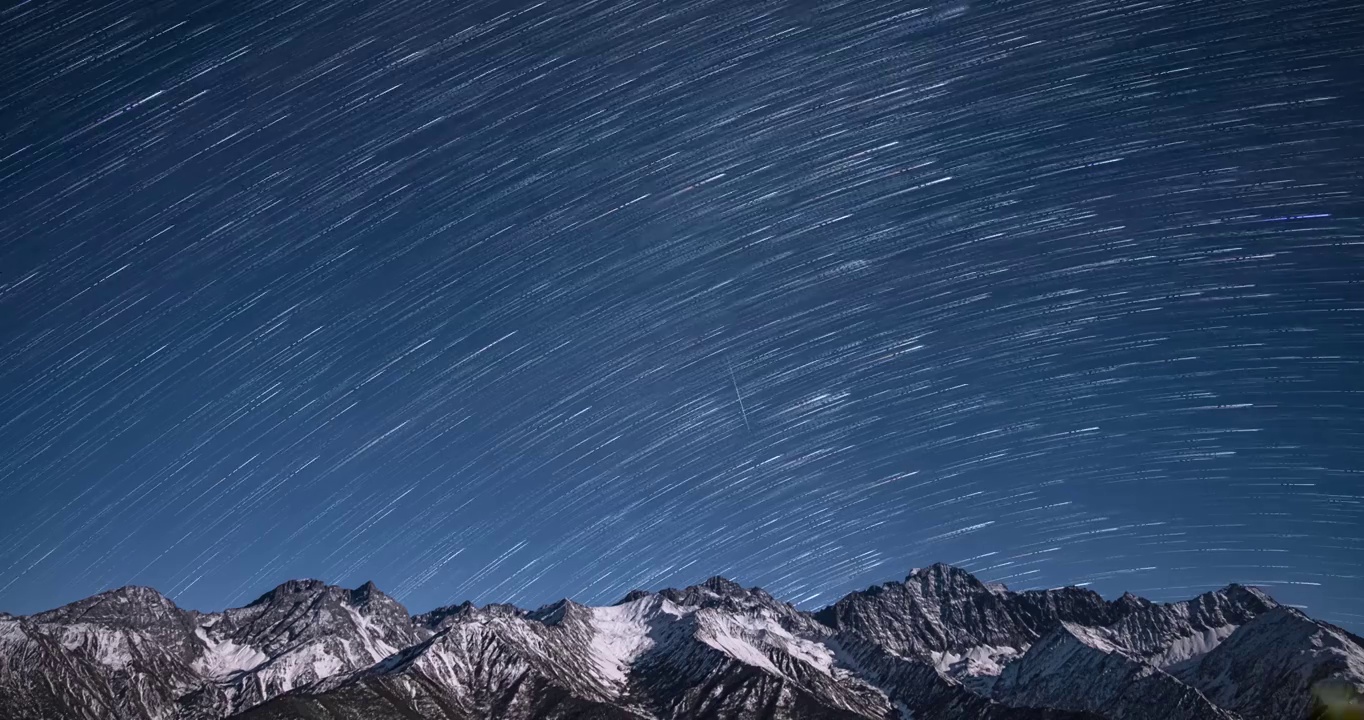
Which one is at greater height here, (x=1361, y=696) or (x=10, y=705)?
→ (x=10, y=705)

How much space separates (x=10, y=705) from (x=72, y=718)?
47.3 feet

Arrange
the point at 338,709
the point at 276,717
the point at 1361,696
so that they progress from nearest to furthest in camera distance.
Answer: the point at 276,717 → the point at 338,709 → the point at 1361,696

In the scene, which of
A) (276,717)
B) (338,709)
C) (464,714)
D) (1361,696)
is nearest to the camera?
(276,717)

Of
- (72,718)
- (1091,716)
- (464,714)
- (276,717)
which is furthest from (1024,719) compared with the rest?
(72,718)

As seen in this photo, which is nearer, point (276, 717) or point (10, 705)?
point (276, 717)

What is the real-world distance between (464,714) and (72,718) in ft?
352

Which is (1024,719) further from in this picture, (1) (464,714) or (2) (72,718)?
(2) (72,718)

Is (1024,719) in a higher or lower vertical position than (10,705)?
lower

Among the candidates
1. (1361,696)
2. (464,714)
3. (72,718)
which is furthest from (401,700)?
(1361,696)

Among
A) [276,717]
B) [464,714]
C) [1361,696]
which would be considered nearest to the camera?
[276,717]

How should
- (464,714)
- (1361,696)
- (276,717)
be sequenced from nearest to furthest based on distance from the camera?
(276,717)
(1361,696)
(464,714)

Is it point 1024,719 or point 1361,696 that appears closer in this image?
point 1361,696

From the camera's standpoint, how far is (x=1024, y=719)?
199 metres

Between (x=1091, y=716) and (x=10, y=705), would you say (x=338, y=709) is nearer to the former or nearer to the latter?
(x=10, y=705)
